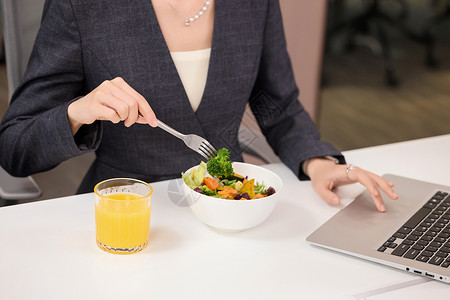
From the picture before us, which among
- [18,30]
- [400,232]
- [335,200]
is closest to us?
[400,232]

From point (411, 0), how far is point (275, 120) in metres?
3.07

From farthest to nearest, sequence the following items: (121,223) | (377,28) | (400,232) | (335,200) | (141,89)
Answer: (377,28) < (141,89) < (335,200) < (400,232) < (121,223)

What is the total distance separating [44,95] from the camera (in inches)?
49.9

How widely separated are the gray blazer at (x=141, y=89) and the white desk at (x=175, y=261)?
18cm

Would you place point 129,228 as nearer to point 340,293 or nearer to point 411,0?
point 340,293

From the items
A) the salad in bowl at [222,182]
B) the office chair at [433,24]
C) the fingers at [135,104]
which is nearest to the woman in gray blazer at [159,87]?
the fingers at [135,104]

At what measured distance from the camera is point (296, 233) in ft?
3.54

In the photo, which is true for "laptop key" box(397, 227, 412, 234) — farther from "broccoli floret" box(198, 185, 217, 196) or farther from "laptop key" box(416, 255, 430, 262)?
"broccoli floret" box(198, 185, 217, 196)

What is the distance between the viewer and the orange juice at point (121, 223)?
0.96m

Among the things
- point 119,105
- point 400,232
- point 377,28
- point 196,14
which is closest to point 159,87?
point 196,14

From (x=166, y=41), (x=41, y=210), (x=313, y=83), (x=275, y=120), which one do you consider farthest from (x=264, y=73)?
(x=313, y=83)

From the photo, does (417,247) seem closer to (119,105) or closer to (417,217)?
(417,217)

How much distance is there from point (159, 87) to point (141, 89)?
4 centimetres

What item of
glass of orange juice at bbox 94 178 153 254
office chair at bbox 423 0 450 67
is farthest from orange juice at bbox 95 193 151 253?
office chair at bbox 423 0 450 67
